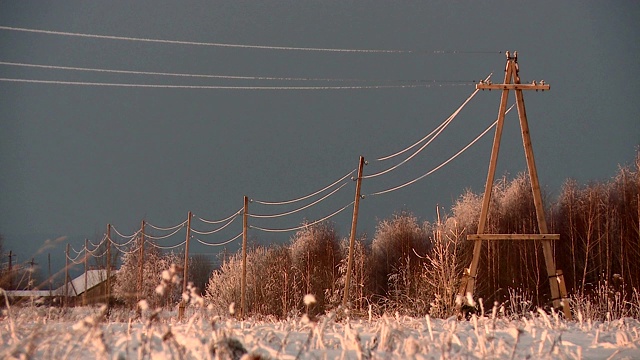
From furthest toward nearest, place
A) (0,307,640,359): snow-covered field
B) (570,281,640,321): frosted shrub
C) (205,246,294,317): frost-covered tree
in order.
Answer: (205,246,294,317): frost-covered tree, (570,281,640,321): frosted shrub, (0,307,640,359): snow-covered field

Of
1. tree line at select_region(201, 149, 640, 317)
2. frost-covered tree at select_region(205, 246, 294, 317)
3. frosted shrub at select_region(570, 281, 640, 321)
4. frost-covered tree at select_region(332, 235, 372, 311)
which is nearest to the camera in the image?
frosted shrub at select_region(570, 281, 640, 321)

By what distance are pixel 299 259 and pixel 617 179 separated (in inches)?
764

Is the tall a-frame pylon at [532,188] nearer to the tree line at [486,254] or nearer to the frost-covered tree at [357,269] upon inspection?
the tree line at [486,254]

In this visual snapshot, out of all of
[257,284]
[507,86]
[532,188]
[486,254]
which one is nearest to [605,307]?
[532,188]

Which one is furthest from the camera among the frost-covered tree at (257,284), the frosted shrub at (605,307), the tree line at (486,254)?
the frost-covered tree at (257,284)

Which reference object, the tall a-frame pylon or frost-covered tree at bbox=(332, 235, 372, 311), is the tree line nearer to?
frost-covered tree at bbox=(332, 235, 372, 311)

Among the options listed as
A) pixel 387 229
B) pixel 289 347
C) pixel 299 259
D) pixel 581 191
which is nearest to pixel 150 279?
pixel 299 259

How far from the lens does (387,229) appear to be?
50812 millimetres

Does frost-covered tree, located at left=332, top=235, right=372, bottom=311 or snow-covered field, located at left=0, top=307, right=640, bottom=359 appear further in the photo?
frost-covered tree, located at left=332, top=235, right=372, bottom=311

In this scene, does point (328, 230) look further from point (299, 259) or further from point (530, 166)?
point (530, 166)

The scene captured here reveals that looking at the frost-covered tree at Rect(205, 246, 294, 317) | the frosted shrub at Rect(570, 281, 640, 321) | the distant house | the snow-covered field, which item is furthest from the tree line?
the snow-covered field

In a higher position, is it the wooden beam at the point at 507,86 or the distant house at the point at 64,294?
the wooden beam at the point at 507,86

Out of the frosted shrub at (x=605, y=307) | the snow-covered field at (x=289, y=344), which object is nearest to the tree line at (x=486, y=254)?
the frosted shrub at (x=605, y=307)

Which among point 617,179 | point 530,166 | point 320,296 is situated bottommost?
point 320,296
